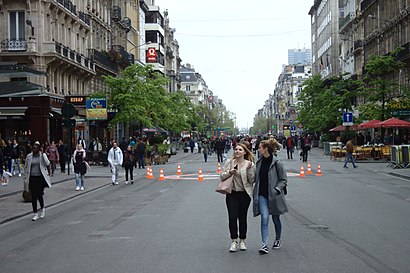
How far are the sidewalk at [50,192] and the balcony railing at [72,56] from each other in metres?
13.8

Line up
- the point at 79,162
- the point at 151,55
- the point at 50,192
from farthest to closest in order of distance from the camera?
the point at 151,55
the point at 50,192
the point at 79,162

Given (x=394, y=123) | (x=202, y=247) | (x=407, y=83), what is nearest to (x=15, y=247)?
(x=202, y=247)

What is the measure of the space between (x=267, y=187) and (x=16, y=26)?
33682 millimetres

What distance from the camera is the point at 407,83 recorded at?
A: 4981cm

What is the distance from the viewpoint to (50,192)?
71.8 ft

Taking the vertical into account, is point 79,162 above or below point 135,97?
below

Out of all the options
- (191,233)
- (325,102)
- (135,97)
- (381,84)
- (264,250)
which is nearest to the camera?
(264,250)

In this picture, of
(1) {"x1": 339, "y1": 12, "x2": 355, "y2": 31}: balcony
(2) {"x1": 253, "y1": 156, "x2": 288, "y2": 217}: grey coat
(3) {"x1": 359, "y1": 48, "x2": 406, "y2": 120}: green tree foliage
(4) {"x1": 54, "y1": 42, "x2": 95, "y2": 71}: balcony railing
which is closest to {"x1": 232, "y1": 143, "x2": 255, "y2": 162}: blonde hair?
(2) {"x1": 253, "y1": 156, "x2": 288, "y2": 217}: grey coat

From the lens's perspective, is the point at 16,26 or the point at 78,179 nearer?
the point at 78,179

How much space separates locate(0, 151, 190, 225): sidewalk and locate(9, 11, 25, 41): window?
13.4 meters

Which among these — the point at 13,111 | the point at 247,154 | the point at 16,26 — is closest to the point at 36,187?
the point at 247,154

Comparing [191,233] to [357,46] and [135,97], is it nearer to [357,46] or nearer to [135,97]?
[135,97]

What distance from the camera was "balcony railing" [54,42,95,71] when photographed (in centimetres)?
4135

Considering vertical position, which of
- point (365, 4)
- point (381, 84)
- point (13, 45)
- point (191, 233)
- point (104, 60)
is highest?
point (365, 4)
